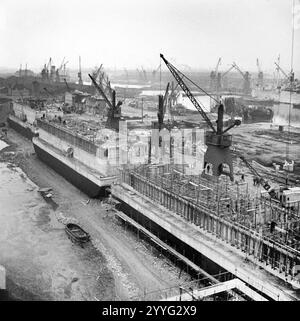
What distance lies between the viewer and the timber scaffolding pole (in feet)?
55.3

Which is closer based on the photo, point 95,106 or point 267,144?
point 267,144

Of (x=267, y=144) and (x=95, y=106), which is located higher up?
(x=95, y=106)

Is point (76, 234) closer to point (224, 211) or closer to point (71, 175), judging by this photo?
point (224, 211)

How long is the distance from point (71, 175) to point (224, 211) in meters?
18.4

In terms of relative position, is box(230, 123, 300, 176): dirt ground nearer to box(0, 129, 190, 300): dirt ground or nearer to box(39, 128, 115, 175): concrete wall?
box(39, 128, 115, 175): concrete wall

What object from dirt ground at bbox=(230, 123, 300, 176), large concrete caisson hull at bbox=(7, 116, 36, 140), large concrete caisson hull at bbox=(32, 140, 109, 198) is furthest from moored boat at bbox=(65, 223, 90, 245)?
large concrete caisson hull at bbox=(7, 116, 36, 140)

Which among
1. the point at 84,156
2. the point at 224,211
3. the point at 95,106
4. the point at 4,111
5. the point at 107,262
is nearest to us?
the point at 224,211

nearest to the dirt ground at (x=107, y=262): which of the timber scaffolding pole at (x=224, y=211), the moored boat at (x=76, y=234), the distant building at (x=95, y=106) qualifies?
the moored boat at (x=76, y=234)

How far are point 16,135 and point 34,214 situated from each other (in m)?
33.5

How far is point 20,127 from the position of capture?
59219 mm

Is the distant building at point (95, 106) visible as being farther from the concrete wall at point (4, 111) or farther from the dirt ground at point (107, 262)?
the dirt ground at point (107, 262)

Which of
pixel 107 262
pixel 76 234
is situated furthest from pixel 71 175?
pixel 107 262
